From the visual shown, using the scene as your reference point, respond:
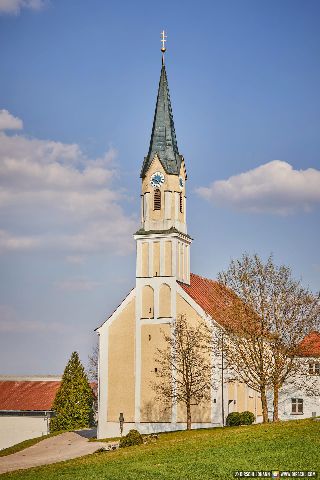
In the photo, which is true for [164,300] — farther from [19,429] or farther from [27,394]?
[27,394]

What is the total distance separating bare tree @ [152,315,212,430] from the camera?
55287 mm

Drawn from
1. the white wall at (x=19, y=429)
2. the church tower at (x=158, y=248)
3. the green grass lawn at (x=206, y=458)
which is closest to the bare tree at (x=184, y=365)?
the church tower at (x=158, y=248)

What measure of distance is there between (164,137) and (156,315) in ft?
46.2

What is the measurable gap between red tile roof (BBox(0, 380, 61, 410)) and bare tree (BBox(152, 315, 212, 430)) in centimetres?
1728

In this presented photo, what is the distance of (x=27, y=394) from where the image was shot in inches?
2928

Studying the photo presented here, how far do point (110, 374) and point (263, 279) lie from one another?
15714mm

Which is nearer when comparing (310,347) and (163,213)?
(310,347)

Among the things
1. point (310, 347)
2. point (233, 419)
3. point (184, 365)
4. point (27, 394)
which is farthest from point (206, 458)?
point (27, 394)

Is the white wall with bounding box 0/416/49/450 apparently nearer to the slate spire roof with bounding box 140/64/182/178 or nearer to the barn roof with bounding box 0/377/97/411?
the barn roof with bounding box 0/377/97/411

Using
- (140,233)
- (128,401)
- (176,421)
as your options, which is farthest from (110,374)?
(140,233)

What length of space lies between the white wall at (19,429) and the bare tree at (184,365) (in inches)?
640

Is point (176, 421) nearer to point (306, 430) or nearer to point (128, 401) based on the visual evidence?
point (128, 401)

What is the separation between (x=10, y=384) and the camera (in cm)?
7856

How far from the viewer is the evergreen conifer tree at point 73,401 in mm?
66250
